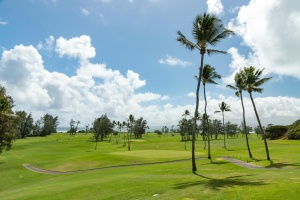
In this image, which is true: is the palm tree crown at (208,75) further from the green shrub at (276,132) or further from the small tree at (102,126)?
the small tree at (102,126)

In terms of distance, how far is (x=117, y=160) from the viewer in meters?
57.7

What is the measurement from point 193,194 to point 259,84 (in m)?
34.6

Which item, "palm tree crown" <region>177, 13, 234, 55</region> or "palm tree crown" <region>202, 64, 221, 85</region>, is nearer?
"palm tree crown" <region>177, 13, 234, 55</region>

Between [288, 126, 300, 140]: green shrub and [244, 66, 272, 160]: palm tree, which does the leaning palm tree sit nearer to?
[244, 66, 272, 160]: palm tree

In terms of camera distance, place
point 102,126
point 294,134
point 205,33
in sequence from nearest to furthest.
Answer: point 205,33
point 294,134
point 102,126

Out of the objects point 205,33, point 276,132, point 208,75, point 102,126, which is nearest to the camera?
point 205,33

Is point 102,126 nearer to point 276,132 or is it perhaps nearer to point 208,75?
point 276,132

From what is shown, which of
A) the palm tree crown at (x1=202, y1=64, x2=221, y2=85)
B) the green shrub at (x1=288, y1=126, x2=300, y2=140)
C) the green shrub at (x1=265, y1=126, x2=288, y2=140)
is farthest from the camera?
the green shrub at (x1=265, y1=126, x2=288, y2=140)

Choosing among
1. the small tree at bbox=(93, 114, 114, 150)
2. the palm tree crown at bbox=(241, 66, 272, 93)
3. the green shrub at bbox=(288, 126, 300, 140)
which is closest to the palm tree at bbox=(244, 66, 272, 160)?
the palm tree crown at bbox=(241, 66, 272, 93)

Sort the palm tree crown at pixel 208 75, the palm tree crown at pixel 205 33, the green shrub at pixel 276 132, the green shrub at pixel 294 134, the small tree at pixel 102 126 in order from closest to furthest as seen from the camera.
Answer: the palm tree crown at pixel 205 33 → the palm tree crown at pixel 208 75 → the green shrub at pixel 294 134 → the green shrub at pixel 276 132 → the small tree at pixel 102 126

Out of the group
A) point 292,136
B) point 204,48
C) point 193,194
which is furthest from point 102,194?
point 292,136

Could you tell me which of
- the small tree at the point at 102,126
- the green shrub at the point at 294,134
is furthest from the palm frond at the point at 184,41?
the small tree at the point at 102,126

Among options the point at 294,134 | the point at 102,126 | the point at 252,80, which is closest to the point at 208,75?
the point at 252,80

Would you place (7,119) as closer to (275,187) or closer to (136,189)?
(136,189)
